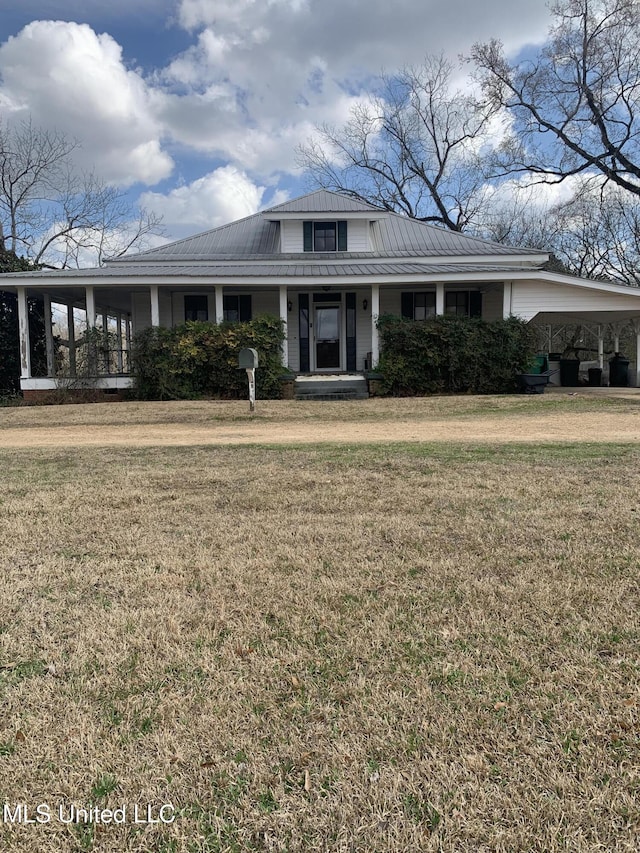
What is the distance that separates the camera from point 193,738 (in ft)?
6.36

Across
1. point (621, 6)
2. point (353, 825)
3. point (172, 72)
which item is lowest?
point (353, 825)

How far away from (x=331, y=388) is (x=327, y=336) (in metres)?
3.62

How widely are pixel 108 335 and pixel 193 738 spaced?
15.1 meters

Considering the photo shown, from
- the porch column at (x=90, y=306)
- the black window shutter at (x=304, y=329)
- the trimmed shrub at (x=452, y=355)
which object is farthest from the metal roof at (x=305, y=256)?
the trimmed shrub at (x=452, y=355)

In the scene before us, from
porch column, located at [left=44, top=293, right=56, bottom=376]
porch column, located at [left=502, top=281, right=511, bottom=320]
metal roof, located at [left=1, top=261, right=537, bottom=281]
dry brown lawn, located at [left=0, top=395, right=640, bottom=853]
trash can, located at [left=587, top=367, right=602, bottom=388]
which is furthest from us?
trash can, located at [left=587, top=367, right=602, bottom=388]

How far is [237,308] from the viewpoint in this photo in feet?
58.9

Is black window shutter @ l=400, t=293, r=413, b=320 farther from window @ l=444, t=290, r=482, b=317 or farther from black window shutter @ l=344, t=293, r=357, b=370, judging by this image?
black window shutter @ l=344, t=293, r=357, b=370

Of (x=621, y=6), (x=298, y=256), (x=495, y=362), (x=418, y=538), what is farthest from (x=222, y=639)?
(x=621, y=6)

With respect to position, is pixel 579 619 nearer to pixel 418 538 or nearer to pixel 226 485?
Result: pixel 418 538

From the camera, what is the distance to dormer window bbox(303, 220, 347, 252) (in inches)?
744

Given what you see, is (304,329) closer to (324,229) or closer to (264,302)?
(264,302)

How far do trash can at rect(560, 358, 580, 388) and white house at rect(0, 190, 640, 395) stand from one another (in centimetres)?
156

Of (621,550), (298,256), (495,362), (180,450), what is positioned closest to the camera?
(621,550)

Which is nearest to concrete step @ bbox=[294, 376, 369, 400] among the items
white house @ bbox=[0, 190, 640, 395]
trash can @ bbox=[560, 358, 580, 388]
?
white house @ bbox=[0, 190, 640, 395]
